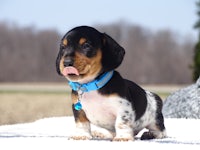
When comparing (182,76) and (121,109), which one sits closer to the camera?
(121,109)

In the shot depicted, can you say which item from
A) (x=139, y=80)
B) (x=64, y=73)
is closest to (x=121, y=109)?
(x=64, y=73)

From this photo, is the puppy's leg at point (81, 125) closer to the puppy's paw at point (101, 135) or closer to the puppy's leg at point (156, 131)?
the puppy's paw at point (101, 135)

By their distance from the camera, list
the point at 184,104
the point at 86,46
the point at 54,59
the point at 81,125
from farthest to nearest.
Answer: the point at 54,59 → the point at 184,104 → the point at 81,125 → the point at 86,46

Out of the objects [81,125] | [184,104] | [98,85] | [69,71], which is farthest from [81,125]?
[184,104]

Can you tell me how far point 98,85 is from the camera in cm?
368

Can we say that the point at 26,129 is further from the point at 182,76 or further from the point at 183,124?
the point at 182,76

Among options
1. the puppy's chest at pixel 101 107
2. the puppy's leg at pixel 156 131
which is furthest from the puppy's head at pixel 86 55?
the puppy's leg at pixel 156 131

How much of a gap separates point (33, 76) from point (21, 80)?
1.27 m

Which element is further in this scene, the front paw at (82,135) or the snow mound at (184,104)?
the snow mound at (184,104)

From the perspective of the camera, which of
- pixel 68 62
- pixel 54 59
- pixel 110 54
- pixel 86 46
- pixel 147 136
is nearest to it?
pixel 68 62

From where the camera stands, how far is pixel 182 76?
45000 mm

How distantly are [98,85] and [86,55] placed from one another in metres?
0.32

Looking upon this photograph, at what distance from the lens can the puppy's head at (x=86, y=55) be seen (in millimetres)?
3426

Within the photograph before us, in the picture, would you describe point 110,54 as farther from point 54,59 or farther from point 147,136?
point 54,59
